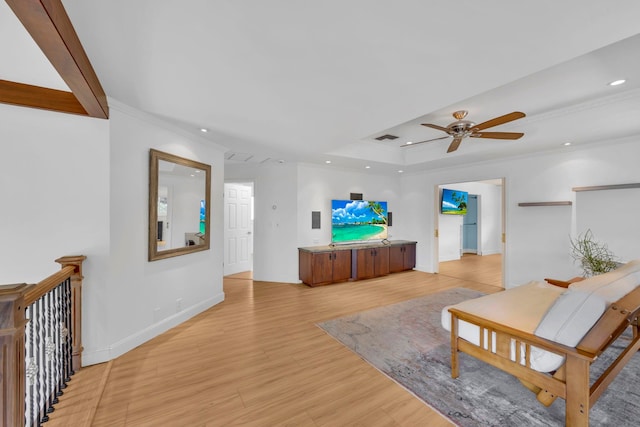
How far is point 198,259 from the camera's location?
3461 mm

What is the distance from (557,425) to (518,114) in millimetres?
2634

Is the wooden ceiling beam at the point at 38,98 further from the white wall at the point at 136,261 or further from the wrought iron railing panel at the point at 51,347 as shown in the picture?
the wrought iron railing panel at the point at 51,347

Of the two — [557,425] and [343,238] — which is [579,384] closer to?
[557,425]

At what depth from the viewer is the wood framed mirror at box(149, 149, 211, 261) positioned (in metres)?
2.77

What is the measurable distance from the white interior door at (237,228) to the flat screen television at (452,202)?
5260 millimetres

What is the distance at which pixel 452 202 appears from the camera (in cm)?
723

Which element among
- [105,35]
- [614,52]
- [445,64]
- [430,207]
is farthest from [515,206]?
[105,35]

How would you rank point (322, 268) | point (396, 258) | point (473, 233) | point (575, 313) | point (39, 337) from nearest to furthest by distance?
point (575, 313) → point (39, 337) → point (322, 268) → point (396, 258) → point (473, 233)

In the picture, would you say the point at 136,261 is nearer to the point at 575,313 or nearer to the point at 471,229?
the point at 575,313

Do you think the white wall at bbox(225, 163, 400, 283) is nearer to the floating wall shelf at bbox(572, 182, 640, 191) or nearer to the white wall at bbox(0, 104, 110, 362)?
the white wall at bbox(0, 104, 110, 362)

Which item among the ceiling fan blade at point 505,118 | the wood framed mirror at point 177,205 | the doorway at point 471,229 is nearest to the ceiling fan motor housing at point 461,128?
the ceiling fan blade at point 505,118

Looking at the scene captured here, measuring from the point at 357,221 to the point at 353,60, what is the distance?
420cm

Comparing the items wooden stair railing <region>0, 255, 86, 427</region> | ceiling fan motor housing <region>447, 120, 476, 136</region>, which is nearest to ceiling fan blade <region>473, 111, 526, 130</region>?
ceiling fan motor housing <region>447, 120, 476, 136</region>

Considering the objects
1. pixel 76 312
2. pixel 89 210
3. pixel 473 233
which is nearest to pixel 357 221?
pixel 89 210
